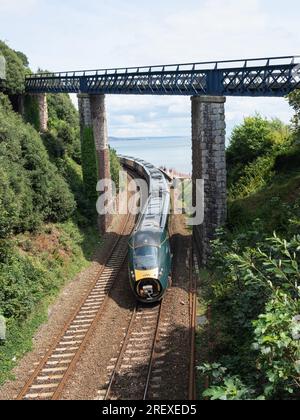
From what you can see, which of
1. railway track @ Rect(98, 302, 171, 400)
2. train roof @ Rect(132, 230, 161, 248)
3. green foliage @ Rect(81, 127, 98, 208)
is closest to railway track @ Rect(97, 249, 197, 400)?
railway track @ Rect(98, 302, 171, 400)

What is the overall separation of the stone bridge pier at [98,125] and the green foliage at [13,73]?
9.37m

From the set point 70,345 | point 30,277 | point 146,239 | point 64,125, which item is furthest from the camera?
point 64,125

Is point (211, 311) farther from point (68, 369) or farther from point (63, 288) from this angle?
point (63, 288)

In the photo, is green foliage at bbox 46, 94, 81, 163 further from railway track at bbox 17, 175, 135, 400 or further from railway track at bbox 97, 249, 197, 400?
railway track at bbox 97, 249, 197, 400

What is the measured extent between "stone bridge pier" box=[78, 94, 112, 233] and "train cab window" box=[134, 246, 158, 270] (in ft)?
40.7

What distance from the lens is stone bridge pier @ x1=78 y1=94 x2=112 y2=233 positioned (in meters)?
31.6

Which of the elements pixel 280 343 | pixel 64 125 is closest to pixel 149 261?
pixel 280 343

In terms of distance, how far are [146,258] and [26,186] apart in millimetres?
9119

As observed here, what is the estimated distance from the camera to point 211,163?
23016 millimetres

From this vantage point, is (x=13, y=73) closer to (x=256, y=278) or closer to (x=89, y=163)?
(x=89, y=163)
